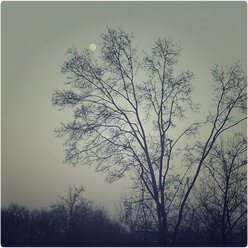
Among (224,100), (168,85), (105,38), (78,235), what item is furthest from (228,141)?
(78,235)

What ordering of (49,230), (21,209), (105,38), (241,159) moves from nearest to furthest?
1. (105,38)
2. (241,159)
3. (49,230)
4. (21,209)

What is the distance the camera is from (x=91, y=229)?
1836 centimetres

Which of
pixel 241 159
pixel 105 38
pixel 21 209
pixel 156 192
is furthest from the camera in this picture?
pixel 21 209

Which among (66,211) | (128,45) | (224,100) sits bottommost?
(66,211)

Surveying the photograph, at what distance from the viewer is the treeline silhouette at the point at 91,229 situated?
15.1 metres

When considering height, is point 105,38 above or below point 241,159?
above

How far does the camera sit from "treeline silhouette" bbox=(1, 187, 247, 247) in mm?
15094

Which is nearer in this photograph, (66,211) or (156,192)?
(156,192)

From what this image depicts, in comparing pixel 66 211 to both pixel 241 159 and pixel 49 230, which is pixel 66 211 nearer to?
pixel 49 230

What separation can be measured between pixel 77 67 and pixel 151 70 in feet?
13.3

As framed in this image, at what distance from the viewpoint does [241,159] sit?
15.6 metres

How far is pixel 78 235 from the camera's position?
15.9 metres

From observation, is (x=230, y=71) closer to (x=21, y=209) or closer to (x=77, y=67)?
(x=77, y=67)

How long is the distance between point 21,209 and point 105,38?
1033 inches
